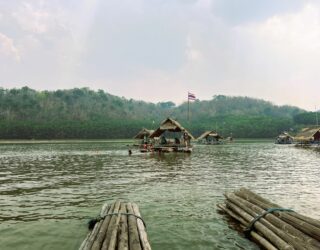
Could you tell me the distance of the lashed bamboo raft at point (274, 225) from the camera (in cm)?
757

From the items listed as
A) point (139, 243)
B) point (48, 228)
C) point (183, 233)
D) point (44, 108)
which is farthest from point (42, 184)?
point (44, 108)

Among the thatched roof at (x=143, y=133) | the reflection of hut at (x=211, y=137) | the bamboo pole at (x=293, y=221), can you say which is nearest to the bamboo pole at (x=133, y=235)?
the bamboo pole at (x=293, y=221)

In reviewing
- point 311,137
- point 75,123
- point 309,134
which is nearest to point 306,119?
point 309,134

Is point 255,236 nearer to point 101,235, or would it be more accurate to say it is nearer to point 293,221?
point 293,221

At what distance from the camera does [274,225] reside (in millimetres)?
9203

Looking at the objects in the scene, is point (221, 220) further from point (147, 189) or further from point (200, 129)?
point (200, 129)

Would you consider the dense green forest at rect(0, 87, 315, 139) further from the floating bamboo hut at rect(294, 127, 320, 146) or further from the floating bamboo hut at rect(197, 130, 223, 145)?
the floating bamboo hut at rect(294, 127, 320, 146)

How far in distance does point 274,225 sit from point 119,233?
459cm

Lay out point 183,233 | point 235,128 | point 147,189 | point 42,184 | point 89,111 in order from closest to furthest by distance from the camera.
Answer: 1. point 183,233
2. point 147,189
3. point 42,184
4. point 235,128
5. point 89,111

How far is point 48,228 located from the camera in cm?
1091

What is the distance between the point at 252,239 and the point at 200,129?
153549mm

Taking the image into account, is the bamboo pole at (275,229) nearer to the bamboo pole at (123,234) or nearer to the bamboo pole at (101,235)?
the bamboo pole at (123,234)

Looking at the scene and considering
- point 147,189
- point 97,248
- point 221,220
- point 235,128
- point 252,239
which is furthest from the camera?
point 235,128

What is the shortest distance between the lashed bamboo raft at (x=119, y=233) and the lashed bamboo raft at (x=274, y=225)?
342cm
